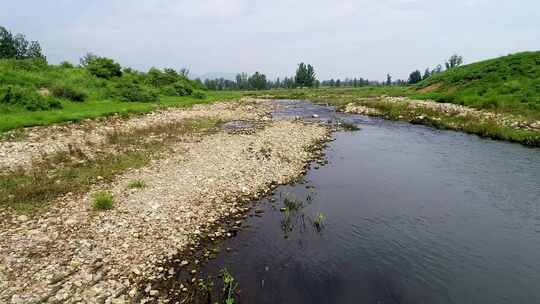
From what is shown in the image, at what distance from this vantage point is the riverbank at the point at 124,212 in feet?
24.8

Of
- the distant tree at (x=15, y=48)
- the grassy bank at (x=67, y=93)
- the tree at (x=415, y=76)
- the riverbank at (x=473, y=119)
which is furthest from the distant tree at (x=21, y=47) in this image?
the tree at (x=415, y=76)

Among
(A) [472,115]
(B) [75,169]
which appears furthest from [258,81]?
(B) [75,169]

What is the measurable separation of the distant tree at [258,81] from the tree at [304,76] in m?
19.3

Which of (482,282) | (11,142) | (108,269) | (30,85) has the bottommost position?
(482,282)

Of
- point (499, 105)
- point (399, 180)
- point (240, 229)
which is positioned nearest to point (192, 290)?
point (240, 229)

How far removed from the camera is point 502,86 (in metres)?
38.8

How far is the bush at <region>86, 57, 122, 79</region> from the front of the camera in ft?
152

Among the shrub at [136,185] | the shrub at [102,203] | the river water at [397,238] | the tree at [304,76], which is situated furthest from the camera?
the tree at [304,76]

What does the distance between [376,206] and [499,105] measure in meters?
29.1

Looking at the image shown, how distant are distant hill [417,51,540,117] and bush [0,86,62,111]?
45.0 meters

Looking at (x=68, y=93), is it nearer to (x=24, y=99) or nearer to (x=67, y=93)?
(x=67, y=93)

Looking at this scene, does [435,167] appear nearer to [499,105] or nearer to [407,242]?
[407,242]

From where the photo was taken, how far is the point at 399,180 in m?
16.2

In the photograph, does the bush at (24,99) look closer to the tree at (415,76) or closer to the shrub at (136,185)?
the shrub at (136,185)
